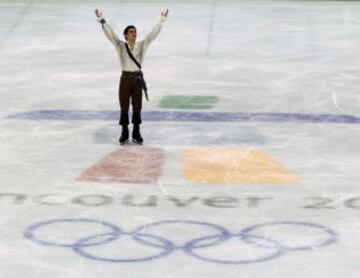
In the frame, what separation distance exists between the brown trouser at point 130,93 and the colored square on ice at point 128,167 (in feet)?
1.38

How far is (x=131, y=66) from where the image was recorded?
12023mm

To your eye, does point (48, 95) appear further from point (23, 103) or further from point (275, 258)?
point (275, 258)

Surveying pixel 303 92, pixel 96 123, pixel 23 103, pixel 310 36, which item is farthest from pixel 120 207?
pixel 310 36

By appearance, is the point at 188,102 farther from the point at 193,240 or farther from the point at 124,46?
the point at 193,240

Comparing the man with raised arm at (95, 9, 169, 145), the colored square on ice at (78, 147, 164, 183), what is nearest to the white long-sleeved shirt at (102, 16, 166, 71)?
the man with raised arm at (95, 9, 169, 145)

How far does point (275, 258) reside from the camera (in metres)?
8.07

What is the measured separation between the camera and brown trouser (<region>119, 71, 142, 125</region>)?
12109mm

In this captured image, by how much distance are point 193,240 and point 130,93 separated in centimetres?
405

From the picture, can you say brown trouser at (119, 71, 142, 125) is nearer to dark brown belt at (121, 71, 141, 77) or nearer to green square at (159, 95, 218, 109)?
dark brown belt at (121, 71, 141, 77)

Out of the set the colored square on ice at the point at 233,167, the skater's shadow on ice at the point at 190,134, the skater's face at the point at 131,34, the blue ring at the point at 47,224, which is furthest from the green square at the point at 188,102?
the blue ring at the point at 47,224

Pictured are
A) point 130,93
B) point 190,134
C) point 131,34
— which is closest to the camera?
point 131,34

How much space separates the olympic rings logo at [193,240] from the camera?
8102 millimetres

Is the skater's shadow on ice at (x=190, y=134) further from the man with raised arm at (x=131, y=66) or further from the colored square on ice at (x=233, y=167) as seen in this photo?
the colored square on ice at (x=233, y=167)

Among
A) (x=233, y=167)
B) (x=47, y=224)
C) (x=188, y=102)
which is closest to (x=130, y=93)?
(x=233, y=167)
